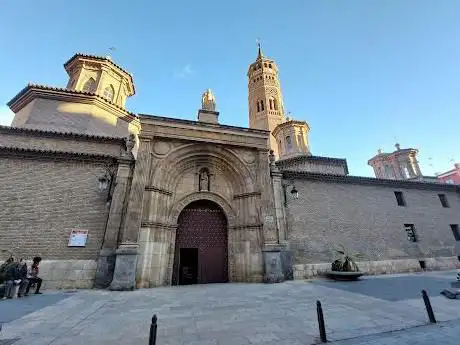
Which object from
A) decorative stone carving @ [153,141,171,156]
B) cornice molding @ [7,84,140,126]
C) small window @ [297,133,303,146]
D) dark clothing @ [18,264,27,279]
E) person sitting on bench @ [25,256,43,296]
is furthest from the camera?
small window @ [297,133,303,146]

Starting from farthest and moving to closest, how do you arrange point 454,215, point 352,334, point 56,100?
1. point 454,215
2. point 56,100
3. point 352,334

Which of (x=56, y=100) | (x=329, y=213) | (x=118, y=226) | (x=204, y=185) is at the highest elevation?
(x=56, y=100)

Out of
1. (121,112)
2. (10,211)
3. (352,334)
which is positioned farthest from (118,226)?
(121,112)

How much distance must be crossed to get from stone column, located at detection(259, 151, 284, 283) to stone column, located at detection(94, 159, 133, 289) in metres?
7.08

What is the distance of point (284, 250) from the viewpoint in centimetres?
1125

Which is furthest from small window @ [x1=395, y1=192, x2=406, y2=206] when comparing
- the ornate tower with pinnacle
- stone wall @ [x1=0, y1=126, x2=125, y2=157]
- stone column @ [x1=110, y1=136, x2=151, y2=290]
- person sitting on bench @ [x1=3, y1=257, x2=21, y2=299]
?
person sitting on bench @ [x1=3, y1=257, x2=21, y2=299]

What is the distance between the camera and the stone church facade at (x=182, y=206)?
371 inches

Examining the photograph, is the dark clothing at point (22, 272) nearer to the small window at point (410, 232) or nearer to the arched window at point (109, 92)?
the arched window at point (109, 92)

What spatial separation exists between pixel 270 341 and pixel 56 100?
1987cm

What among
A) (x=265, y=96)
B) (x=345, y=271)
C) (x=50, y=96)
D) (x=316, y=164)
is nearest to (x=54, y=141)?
(x=50, y=96)

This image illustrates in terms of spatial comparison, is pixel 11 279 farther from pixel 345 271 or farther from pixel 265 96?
pixel 265 96

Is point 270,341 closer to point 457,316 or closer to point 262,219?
point 457,316

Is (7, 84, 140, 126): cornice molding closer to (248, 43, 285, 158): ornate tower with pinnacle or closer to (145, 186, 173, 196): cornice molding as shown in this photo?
(145, 186, 173, 196): cornice molding

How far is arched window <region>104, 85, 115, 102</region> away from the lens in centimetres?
1866
